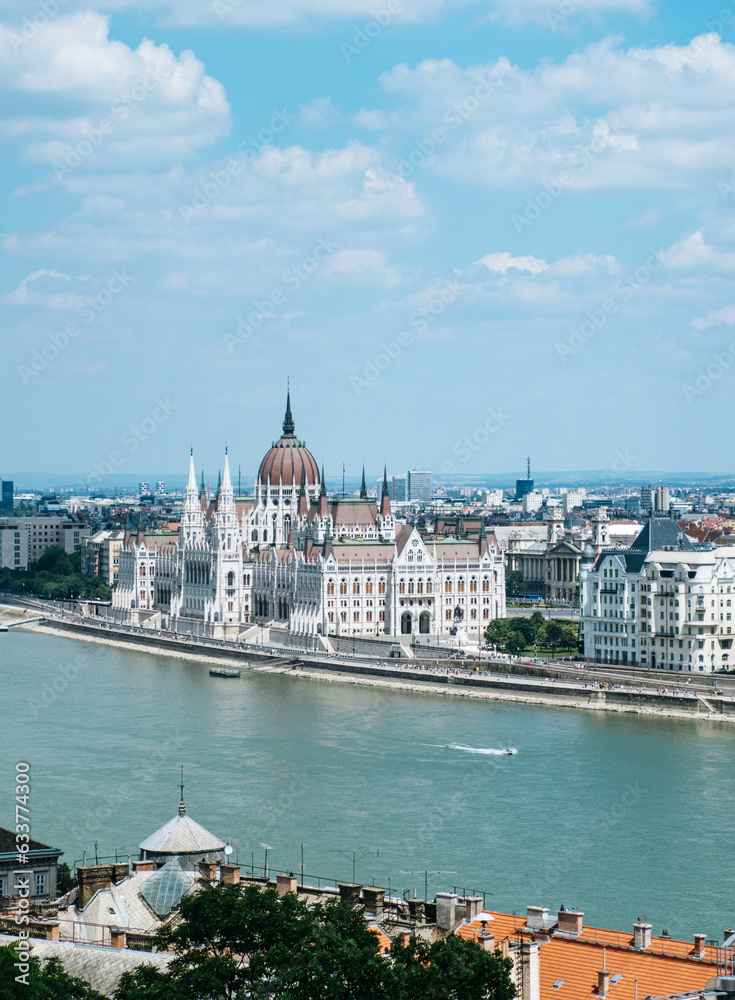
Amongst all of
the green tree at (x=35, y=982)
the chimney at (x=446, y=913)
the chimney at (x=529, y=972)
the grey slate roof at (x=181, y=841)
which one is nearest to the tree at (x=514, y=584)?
the grey slate roof at (x=181, y=841)

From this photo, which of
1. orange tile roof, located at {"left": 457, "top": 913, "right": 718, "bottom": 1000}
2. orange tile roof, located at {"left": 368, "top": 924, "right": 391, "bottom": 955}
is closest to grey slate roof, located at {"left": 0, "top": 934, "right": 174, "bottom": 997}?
orange tile roof, located at {"left": 368, "top": 924, "right": 391, "bottom": 955}

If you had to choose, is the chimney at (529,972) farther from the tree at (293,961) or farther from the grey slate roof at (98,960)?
the grey slate roof at (98,960)

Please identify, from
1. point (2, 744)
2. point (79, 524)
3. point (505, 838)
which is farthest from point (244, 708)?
point (79, 524)

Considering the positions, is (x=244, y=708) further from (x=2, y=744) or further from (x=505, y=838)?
(x=505, y=838)

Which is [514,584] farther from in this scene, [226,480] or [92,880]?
[92,880]

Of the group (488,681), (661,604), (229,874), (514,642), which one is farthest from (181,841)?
(514,642)
